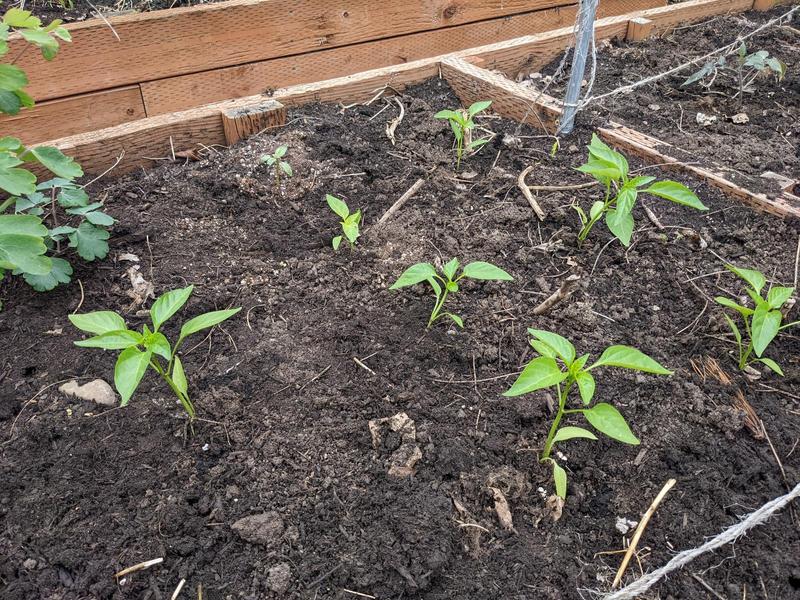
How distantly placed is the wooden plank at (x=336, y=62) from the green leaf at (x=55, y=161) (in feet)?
4.46

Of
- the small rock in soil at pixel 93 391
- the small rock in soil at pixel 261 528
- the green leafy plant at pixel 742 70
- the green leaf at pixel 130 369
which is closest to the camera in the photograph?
the green leaf at pixel 130 369

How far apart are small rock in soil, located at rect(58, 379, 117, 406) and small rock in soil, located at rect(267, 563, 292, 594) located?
675 mm

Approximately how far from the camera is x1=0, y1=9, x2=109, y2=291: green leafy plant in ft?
5.05

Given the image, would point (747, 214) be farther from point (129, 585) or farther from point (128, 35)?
point (128, 35)

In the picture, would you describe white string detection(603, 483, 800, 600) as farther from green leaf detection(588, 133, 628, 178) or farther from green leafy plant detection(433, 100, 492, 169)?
green leafy plant detection(433, 100, 492, 169)

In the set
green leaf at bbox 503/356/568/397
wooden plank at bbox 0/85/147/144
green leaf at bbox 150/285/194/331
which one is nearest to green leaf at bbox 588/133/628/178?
green leaf at bbox 503/356/568/397

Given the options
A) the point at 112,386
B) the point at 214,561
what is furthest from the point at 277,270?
the point at 214,561

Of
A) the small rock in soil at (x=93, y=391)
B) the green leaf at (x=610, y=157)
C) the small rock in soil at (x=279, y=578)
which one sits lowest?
the small rock in soil at (x=279, y=578)

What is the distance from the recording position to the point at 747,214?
232cm

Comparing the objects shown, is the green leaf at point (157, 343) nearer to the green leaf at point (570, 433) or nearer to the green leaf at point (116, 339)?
the green leaf at point (116, 339)

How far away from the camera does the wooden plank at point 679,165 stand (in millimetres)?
2291

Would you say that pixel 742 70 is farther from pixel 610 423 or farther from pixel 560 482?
pixel 560 482

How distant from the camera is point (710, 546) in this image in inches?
54.6

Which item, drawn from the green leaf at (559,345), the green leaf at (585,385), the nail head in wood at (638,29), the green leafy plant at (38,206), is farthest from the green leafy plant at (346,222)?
the nail head in wood at (638,29)
